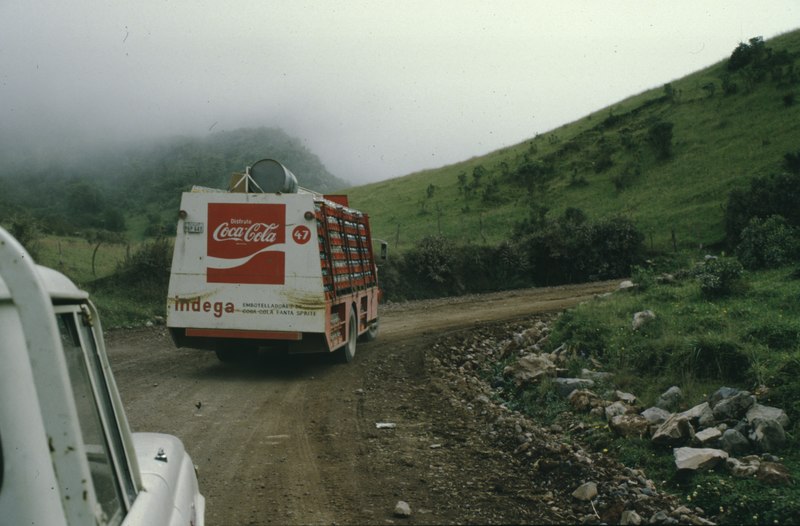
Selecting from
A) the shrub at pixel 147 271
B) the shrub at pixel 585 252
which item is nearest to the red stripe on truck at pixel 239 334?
the shrub at pixel 147 271

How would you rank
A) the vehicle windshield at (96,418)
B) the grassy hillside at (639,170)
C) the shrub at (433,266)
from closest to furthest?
the vehicle windshield at (96,418), the shrub at (433,266), the grassy hillside at (639,170)

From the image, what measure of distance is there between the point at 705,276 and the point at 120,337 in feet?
39.2

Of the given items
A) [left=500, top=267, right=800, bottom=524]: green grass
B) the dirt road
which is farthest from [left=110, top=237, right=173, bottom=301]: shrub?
[left=500, top=267, right=800, bottom=524]: green grass

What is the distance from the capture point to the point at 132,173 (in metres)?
98.2

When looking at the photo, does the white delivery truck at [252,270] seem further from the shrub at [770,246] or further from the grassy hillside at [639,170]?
the grassy hillside at [639,170]

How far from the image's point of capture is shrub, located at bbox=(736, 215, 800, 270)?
46.6 ft

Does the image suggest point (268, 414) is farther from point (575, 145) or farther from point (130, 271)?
point (575, 145)

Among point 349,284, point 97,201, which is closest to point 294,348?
point 349,284

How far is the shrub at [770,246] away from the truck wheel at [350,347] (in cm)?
964

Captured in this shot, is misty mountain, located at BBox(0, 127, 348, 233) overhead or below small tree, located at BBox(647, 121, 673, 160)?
overhead

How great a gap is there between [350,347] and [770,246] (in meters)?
10.3

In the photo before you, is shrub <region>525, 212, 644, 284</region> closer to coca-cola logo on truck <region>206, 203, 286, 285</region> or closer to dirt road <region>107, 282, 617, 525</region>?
dirt road <region>107, 282, 617, 525</region>

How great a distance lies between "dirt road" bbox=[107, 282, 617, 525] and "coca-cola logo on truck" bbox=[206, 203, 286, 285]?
1651 millimetres

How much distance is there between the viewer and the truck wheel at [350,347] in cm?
1116
